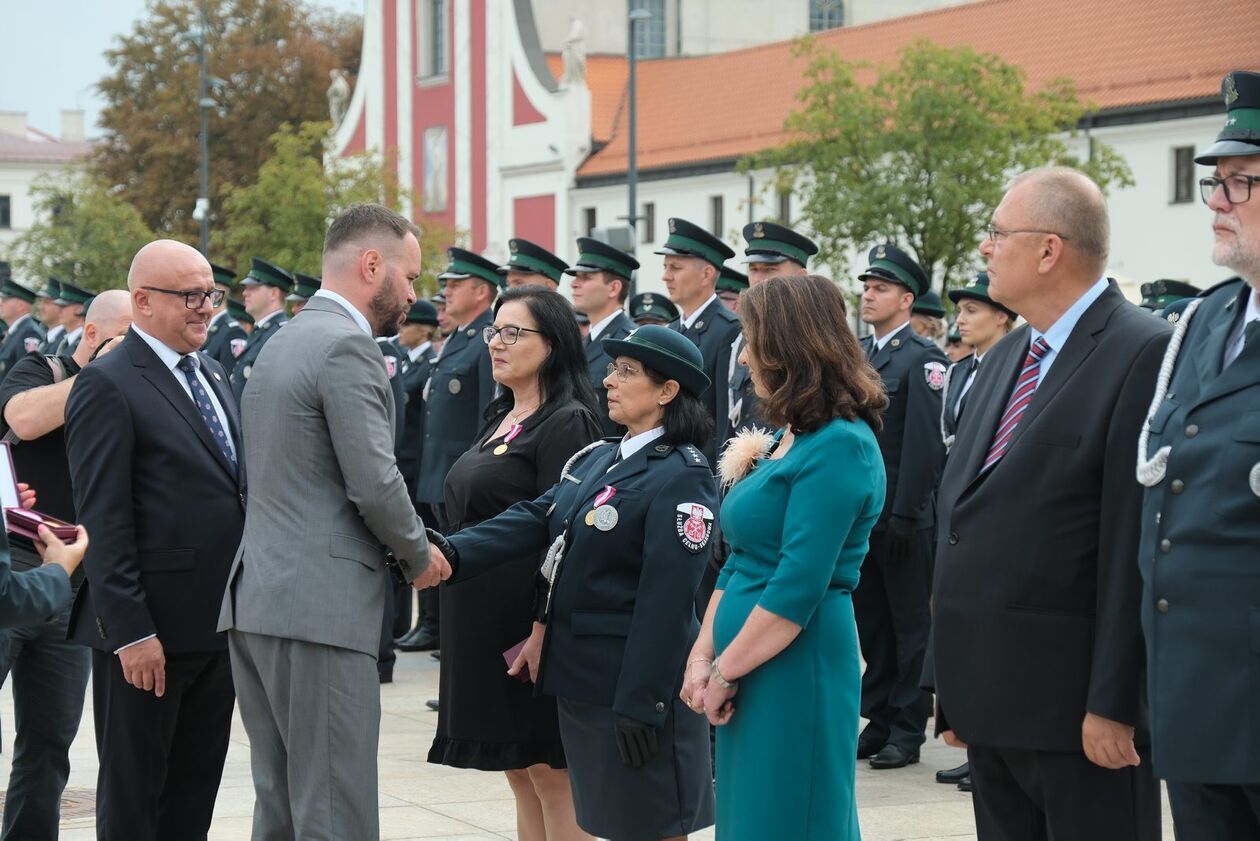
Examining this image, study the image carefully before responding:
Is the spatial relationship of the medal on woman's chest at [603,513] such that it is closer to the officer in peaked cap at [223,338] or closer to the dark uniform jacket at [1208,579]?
the dark uniform jacket at [1208,579]

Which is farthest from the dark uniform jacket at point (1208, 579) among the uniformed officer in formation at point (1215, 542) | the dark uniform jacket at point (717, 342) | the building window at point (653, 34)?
the building window at point (653, 34)

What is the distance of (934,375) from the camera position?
9.45 meters

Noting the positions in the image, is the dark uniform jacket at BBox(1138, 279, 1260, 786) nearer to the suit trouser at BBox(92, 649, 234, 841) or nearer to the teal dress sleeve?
the teal dress sleeve

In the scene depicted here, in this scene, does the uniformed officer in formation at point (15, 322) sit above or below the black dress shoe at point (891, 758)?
above

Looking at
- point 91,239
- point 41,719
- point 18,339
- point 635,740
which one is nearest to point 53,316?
point 18,339

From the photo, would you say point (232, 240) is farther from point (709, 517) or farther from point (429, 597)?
point (709, 517)

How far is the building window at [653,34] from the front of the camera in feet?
204

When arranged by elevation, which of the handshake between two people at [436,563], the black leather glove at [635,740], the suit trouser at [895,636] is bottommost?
the suit trouser at [895,636]

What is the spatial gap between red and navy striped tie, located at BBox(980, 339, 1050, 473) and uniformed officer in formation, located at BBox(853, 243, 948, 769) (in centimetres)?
426

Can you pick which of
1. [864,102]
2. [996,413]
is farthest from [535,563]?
[864,102]

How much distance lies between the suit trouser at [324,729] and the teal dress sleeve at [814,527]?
1.32 metres

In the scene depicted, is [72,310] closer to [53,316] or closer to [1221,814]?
[53,316]

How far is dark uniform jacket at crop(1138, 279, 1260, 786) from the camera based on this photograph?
4109 mm

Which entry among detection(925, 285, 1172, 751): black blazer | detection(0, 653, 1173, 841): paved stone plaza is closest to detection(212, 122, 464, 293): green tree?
detection(0, 653, 1173, 841): paved stone plaza
